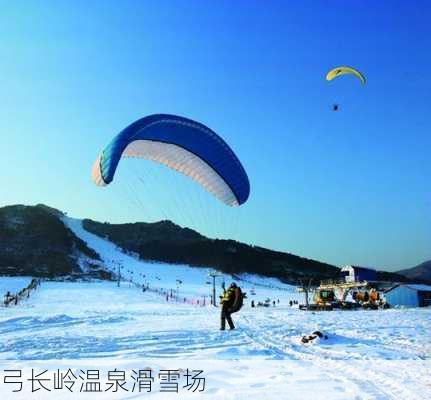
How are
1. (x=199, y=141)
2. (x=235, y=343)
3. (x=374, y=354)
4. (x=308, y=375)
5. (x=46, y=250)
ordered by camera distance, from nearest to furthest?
(x=308, y=375) < (x=374, y=354) < (x=235, y=343) < (x=199, y=141) < (x=46, y=250)

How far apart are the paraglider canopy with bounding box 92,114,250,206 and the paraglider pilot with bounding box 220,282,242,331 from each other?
492 cm

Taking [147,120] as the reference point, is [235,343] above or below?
below

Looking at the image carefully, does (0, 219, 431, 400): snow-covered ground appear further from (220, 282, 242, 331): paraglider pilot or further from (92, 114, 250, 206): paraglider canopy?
(92, 114, 250, 206): paraglider canopy

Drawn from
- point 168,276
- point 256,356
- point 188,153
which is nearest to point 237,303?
point 256,356

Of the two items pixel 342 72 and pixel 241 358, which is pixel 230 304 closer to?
pixel 241 358

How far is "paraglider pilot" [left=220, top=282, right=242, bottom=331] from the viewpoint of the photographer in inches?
567

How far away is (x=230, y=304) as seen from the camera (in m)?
14.6

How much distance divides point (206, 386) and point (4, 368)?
3.78 m

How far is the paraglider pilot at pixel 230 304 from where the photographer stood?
1441 cm

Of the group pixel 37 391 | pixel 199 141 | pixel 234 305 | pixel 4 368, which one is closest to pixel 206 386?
pixel 37 391

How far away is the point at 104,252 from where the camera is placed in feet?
349

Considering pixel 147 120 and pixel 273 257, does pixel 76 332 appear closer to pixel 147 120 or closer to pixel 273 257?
pixel 147 120

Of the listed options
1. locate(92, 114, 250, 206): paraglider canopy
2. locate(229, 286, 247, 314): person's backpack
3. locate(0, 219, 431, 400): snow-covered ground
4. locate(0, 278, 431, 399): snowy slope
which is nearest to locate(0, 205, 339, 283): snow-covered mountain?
locate(92, 114, 250, 206): paraglider canopy

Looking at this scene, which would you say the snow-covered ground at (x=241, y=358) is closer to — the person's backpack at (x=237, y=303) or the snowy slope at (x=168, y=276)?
the person's backpack at (x=237, y=303)
